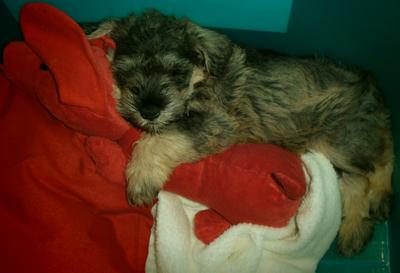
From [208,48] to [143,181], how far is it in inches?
31.8

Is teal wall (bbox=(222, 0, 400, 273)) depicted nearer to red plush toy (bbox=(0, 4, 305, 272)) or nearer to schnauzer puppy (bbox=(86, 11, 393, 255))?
schnauzer puppy (bbox=(86, 11, 393, 255))

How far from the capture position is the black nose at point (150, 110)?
186cm

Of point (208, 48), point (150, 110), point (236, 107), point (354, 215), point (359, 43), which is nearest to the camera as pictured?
point (150, 110)

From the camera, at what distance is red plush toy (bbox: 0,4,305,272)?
2.00 metres

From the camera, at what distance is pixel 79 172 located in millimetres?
2287

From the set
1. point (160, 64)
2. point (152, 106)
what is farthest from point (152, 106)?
point (160, 64)

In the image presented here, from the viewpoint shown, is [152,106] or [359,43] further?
[359,43]

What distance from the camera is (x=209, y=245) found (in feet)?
7.38

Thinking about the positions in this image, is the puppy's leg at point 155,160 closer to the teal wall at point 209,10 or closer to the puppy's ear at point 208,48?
the puppy's ear at point 208,48

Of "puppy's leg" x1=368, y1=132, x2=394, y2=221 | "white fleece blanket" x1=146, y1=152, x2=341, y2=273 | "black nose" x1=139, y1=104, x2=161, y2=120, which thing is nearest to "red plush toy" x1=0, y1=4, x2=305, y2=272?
"white fleece blanket" x1=146, y1=152, x2=341, y2=273

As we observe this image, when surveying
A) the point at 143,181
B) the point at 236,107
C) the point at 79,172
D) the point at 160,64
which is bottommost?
the point at 79,172

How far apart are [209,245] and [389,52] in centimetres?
176

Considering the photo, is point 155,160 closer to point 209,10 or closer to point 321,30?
point 209,10

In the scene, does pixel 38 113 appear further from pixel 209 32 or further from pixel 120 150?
pixel 209 32
